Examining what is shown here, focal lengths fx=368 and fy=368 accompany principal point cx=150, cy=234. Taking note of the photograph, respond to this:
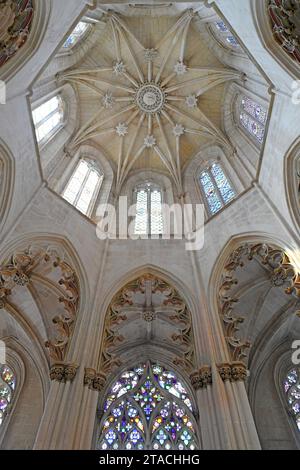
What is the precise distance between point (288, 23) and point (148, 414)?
9.90m

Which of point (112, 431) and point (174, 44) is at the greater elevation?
point (174, 44)

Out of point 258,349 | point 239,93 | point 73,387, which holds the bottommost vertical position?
point 73,387

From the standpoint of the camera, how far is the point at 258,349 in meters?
11.3

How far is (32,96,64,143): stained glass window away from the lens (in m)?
11.2

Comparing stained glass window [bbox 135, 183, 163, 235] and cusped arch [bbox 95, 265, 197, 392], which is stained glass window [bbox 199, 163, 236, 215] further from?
cusped arch [bbox 95, 265, 197, 392]

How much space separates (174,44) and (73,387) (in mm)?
11917

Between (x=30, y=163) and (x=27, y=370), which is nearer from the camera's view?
(x=30, y=163)

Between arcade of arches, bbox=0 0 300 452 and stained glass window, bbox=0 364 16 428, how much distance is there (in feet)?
0.15

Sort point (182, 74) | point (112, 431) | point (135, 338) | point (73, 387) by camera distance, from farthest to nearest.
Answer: point (182, 74) → point (135, 338) → point (112, 431) → point (73, 387)

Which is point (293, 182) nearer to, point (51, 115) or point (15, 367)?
point (51, 115)

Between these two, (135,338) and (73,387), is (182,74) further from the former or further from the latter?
(73,387)
